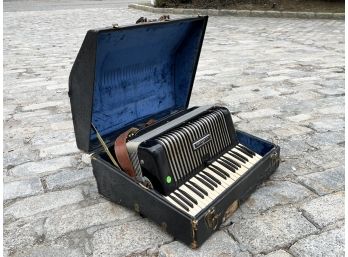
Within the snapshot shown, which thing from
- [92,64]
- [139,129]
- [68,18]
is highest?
[92,64]

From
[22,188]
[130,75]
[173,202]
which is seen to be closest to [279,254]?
[173,202]

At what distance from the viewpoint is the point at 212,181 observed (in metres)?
2.68

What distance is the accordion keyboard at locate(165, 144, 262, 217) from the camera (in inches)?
96.3

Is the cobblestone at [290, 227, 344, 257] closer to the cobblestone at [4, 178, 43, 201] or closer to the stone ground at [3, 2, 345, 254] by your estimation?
the stone ground at [3, 2, 345, 254]

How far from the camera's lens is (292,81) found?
591cm

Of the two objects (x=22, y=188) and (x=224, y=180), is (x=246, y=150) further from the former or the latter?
(x=22, y=188)

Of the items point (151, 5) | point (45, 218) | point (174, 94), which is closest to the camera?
point (45, 218)

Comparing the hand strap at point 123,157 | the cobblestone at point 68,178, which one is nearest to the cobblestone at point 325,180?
the hand strap at point 123,157

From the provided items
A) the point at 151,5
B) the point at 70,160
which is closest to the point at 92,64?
the point at 70,160

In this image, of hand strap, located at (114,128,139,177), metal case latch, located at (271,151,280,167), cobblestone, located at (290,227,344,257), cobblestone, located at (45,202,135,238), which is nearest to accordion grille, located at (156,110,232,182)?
hand strap, located at (114,128,139,177)

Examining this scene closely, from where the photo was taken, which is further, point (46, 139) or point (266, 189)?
point (46, 139)

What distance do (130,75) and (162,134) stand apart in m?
0.67

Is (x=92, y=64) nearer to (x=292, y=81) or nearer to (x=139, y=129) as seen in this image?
(x=139, y=129)

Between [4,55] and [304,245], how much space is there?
7.70m
